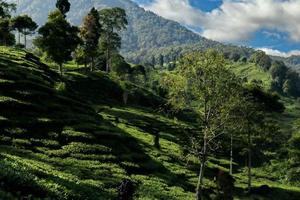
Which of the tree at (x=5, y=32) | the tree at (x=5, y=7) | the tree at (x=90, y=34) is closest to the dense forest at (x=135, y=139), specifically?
the tree at (x=5, y=7)

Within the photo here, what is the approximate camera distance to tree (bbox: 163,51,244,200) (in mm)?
54812

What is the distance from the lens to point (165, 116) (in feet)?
408

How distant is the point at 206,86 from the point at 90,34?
9176cm

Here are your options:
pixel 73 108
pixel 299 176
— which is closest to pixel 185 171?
pixel 73 108

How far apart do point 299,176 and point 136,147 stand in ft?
144

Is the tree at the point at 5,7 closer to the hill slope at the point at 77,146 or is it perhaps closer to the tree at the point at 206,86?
the hill slope at the point at 77,146

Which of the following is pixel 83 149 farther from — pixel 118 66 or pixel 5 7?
pixel 118 66

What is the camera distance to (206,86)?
54875 mm

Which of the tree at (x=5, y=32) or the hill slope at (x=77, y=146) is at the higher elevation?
the tree at (x=5, y=32)

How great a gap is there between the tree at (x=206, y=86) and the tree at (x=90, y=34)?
277ft

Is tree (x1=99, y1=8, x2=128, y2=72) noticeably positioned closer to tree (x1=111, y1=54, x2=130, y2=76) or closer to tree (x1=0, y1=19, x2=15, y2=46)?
tree (x1=111, y1=54, x2=130, y2=76)

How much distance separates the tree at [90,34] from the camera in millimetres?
138500

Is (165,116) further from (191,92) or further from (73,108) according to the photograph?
(191,92)

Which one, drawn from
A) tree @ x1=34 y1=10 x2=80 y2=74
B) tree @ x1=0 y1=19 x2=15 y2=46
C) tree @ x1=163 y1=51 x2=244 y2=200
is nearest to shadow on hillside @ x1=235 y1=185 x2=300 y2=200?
tree @ x1=163 y1=51 x2=244 y2=200
